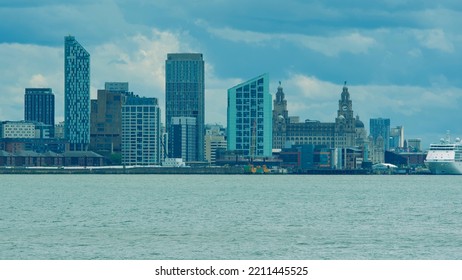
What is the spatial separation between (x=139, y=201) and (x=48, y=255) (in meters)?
55.6

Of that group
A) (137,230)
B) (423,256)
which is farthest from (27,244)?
(423,256)

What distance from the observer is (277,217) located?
8656 cm

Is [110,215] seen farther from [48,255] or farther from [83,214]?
[48,255]

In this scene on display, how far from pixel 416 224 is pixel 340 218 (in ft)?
24.8

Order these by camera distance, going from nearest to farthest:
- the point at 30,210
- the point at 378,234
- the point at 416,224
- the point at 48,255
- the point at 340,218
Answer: the point at 48,255
the point at 378,234
the point at 416,224
the point at 340,218
the point at 30,210

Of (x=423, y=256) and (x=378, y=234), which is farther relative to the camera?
(x=378, y=234)

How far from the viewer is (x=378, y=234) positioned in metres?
71.2

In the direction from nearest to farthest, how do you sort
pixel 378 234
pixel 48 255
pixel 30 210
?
pixel 48 255
pixel 378 234
pixel 30 210

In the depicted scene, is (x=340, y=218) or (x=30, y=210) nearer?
(x=340, y=218)

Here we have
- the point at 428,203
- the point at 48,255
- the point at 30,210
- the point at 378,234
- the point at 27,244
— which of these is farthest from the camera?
the point at 428,203

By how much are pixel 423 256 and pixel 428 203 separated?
53805 millimetres

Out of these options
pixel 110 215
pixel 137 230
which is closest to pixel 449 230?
pixel 137 230

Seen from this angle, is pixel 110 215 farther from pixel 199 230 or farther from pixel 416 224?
pixel 416 224

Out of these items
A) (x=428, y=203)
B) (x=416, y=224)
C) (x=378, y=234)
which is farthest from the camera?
(x=428, y=203)
